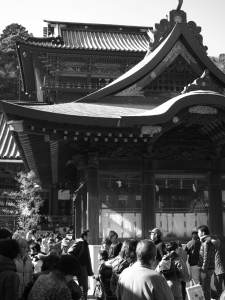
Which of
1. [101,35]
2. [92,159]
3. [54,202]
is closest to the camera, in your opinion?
[92,159]

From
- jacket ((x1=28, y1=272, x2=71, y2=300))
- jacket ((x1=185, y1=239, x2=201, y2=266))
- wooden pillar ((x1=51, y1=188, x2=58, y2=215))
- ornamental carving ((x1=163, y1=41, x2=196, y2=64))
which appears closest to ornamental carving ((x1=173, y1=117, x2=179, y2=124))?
ornamental carving ((x1=163, y1=41, x2=196, y2=64))

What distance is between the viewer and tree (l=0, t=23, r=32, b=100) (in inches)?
2069

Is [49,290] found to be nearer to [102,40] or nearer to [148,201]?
[148,201]

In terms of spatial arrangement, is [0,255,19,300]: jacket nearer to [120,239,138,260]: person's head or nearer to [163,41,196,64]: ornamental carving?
[120,239,138,260]: person's head

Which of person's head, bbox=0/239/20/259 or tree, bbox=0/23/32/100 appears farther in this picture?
tree, bbox=0/23/32/100

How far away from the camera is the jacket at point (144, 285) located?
4.92 meters

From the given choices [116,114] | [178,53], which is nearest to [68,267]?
[116,114]

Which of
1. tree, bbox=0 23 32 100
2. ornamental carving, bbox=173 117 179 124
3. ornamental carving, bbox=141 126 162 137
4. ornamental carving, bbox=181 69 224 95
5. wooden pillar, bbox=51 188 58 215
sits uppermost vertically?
tree, bbox=0 23 32 100

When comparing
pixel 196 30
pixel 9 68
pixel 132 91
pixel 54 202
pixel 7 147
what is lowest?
pixel 54 202

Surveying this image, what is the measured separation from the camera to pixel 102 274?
793 cm

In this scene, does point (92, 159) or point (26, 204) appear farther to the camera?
point (26, 204)

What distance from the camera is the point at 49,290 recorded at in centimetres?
465

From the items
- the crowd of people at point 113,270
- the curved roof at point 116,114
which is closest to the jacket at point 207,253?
the crowd of people at point 113,270

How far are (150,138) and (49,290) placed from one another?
898 cm
